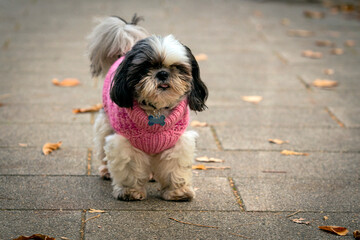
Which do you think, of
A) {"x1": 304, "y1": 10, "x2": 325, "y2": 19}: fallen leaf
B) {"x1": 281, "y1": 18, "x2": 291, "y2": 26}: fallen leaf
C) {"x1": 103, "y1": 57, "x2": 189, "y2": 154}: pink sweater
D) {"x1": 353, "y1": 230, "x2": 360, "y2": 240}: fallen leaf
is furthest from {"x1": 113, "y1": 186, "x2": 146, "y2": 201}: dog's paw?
{"x1": 304, "y1": 10, "x2": 325, "y2": 19}: fallen leaf

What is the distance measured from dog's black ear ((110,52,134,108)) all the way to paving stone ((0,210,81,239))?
77cm

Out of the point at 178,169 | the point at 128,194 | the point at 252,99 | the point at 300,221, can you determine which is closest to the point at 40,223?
the point at 128,194

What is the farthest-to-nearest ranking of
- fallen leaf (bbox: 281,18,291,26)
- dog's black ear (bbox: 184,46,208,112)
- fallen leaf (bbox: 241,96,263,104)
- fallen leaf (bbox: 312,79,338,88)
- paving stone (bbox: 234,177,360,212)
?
fallen leaf (bbox: 281,18,291,26) → fallen leaf (bbox: 312,79,338,88) → fallen leaf (bbox: 241,96,263,104) → paving stone (bbox: 234,177,360,212) → dog's black ear (bbox: 184,46,208,112)

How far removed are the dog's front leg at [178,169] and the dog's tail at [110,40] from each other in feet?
2.86

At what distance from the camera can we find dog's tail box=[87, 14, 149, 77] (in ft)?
13.2

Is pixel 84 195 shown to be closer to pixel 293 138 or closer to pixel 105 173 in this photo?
pixel 105 173

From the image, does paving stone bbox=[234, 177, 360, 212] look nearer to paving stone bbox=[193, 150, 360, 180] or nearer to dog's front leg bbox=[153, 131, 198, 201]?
paving stone bbox=[193, 150, 360, 180]

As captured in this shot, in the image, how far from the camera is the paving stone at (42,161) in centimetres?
409

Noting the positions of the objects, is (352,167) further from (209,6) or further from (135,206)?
(209,6)

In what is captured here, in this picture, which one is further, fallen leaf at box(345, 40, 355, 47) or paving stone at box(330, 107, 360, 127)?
fallen leaf at box(345, 40, 355, 47)

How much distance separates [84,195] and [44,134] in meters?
1.41

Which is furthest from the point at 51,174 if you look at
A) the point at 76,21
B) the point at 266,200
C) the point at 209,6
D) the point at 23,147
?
the point at 209,6

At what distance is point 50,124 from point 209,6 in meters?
7.66

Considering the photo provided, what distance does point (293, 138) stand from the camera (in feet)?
16.4
